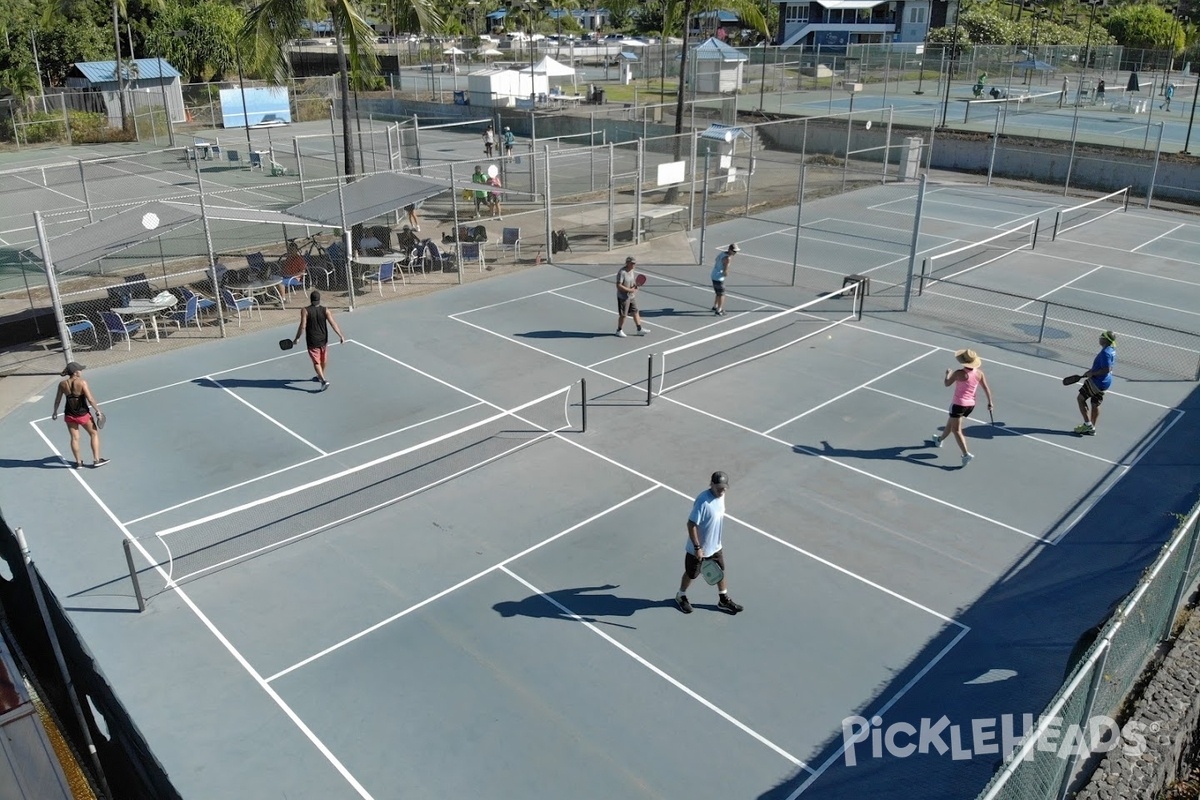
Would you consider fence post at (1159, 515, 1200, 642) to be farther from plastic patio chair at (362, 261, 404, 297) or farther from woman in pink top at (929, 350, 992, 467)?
plastic patio chair at (362, 261, 404, 297)

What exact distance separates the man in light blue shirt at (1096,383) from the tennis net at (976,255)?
23.9ft

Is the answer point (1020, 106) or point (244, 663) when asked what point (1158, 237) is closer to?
point (1020, 106)

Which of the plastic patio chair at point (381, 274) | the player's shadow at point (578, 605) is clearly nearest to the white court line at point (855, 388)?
the player's shadow at point (578, 605)

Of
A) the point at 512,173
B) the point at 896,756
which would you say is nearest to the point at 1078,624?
the point at 896,756

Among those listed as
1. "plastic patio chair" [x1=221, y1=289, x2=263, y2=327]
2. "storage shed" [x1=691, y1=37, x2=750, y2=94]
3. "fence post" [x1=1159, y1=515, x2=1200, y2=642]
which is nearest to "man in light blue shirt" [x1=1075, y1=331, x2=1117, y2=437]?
"fence post" [x1=1159, y1=515, x2=1200, y2=642]

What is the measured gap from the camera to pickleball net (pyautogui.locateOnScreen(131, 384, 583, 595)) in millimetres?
11359

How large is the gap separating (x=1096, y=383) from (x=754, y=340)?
6697 millimetres

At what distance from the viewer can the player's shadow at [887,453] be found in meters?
13.9

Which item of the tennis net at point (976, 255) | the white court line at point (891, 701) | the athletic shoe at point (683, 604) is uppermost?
the tennis net at point (976, 255)

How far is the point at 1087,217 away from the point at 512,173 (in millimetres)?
21453

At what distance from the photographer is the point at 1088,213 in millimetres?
31391

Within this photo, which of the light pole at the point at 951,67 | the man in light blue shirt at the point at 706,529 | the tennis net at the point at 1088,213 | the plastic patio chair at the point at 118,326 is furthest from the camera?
the light pole at the point at 951,67

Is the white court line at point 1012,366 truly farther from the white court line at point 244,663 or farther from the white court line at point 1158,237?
the white court line at point 244,663

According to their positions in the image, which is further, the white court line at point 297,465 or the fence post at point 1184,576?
the white court line at point 297,465
